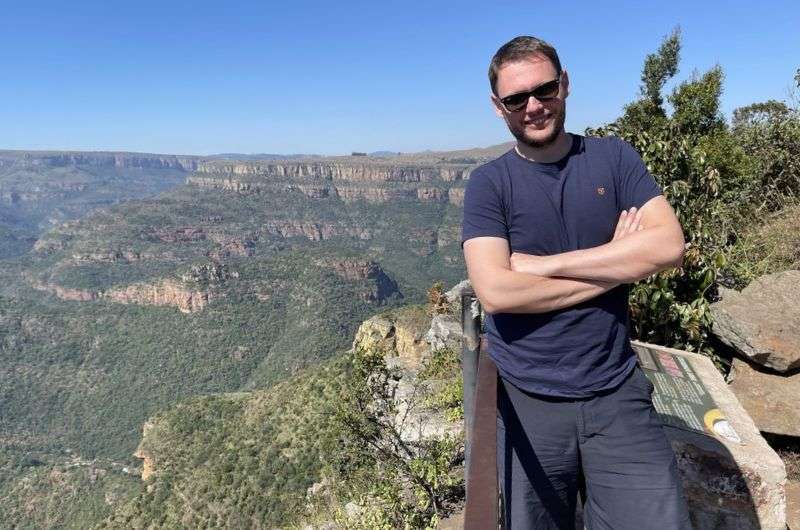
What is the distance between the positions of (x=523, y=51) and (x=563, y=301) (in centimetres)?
119

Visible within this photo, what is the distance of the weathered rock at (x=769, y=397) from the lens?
4.35 m

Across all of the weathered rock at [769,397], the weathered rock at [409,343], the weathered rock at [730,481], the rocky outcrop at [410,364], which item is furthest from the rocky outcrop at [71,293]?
the weathered rock at [730,481]

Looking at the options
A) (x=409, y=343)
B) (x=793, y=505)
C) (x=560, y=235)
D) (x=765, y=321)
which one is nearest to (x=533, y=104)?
(x=560, y=235)

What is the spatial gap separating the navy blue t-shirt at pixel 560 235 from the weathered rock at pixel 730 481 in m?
1.53

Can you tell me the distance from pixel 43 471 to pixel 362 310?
6723 centimetres

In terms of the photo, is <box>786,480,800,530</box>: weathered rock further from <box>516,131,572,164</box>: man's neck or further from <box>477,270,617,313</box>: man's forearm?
<box>516,131,572,164</box>: man's neck

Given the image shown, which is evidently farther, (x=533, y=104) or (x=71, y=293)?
(x=71, y=293)

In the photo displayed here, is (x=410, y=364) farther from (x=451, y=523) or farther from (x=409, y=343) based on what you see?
(x=451, y=523)

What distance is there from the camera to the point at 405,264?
628 ft

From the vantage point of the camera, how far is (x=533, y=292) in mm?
2277

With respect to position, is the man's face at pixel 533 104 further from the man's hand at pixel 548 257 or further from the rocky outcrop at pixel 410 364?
the rocky outcrop at pixel 410 364

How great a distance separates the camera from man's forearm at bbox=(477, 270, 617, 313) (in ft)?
7.48

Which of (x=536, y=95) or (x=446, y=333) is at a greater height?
(x=536, y=95)

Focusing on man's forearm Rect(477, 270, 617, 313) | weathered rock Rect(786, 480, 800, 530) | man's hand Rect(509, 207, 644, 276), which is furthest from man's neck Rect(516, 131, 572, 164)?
weathered rock Rect(786, 480, 800, 530)
